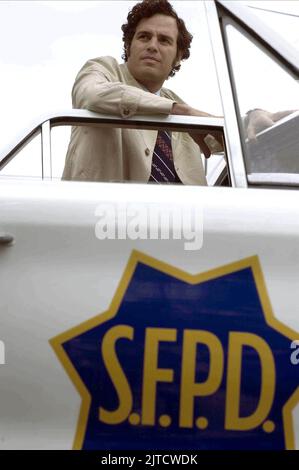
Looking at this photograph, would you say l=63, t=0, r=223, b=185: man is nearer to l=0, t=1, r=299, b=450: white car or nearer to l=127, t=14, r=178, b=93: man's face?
l=127, t=14, r=178, b=93: man's face

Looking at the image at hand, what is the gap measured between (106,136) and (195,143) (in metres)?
0.25

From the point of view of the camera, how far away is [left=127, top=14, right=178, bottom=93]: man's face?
7.27 feet

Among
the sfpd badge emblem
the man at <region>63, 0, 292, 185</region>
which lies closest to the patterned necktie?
the man at <region>63, 0, 292, 185</region>

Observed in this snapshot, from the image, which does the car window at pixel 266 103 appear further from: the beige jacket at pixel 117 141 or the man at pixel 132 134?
the beige jacket at pixel 117 141

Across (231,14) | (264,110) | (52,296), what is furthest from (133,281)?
(231,14)

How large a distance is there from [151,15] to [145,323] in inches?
37.0

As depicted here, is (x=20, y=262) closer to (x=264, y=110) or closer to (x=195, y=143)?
(x=195, y=143)

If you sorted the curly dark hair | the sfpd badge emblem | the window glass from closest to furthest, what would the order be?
the sfpd badge emblem, the window glass, the curly dark hair

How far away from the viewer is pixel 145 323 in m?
1.89

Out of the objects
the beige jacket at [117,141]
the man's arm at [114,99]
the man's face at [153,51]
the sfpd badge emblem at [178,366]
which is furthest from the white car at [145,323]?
the man's face at [153,51]

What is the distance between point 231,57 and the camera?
7.16 feet

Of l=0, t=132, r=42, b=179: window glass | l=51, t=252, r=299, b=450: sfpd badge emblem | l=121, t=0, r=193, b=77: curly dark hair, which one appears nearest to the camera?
l=51, t=252, r=299, b=450: sfpd badge emblem

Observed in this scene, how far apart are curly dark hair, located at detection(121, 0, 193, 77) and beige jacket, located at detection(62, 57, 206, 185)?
112 mm

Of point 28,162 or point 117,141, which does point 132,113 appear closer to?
point 117,141
